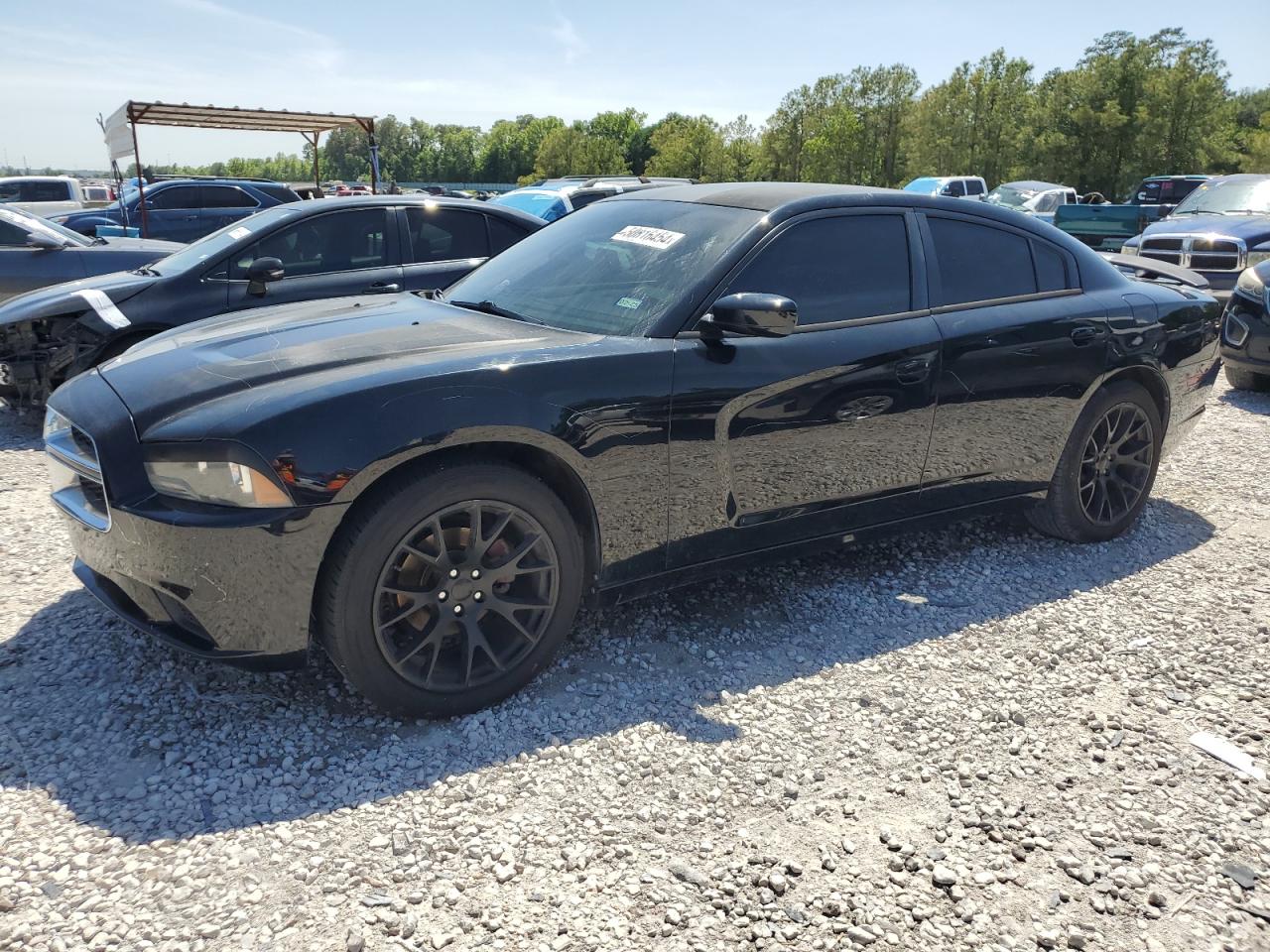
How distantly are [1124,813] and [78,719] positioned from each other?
310 centimetres

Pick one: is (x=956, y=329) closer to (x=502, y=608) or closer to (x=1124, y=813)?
(x=1124, y=813)

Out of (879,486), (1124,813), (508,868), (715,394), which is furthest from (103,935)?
(879,486)

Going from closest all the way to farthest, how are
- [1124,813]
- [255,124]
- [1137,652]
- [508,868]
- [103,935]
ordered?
1. [103,935]
2. [508,868]
3. [1124,813]
4. [1137,652]
5. [255,124]

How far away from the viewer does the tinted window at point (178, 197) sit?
15422 mm

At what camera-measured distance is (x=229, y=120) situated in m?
14.6

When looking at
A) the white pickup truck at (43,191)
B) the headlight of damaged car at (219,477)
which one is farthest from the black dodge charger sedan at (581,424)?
the white pickup truck at (43,191)

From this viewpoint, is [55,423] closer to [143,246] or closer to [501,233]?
[501,233]

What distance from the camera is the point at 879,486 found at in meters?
3.64

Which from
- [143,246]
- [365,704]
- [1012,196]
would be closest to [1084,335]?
[365,704]

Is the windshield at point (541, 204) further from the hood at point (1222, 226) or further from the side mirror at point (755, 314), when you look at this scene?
the side mirror at point (755, 314)

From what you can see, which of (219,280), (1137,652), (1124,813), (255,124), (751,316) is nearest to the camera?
(1124,813)

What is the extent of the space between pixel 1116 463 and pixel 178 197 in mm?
15845

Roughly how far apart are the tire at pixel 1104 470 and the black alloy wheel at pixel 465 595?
267cm

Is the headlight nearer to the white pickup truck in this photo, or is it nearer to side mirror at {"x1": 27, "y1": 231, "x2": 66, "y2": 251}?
side mirror at {"x1": 27, "y1": 231, "x2": 66, "y2": 251}
